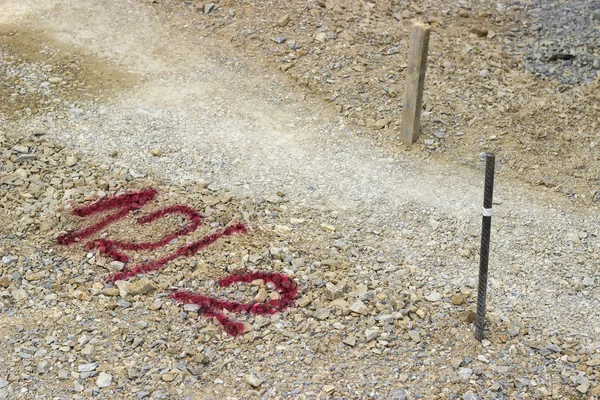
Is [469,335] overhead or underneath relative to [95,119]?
underneath

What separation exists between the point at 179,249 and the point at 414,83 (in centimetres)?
310

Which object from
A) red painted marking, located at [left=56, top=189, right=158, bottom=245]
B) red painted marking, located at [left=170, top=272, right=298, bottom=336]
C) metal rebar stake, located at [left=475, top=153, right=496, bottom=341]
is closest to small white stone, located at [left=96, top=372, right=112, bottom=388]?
red painted marking, located at [left=170, top=272, right=298, bottom=336]

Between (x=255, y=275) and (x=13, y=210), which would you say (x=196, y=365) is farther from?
(x=13, y=210)

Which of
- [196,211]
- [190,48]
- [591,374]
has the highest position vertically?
[190,48]

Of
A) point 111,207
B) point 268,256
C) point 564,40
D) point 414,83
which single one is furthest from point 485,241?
point 564,40

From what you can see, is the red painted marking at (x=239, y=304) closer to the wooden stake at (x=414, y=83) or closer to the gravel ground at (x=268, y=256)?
the gravel ground at (x=268, y=256)

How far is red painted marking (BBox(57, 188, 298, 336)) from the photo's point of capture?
6.21 m

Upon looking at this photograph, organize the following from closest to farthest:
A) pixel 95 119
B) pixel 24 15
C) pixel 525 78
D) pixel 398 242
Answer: pixel 398 242
pixel 95 119
pixel 525 78
pixel 24 15

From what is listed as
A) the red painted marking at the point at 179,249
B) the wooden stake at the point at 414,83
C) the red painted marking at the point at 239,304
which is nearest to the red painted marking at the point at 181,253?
the red painted marking at the point at 179,249

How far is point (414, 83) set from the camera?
796cm

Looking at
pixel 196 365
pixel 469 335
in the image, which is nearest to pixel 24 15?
pixel 196 365

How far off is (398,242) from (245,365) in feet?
6.80

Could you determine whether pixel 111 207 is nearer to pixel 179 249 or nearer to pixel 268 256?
pixel 179 249

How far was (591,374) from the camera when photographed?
5645 millimetres
